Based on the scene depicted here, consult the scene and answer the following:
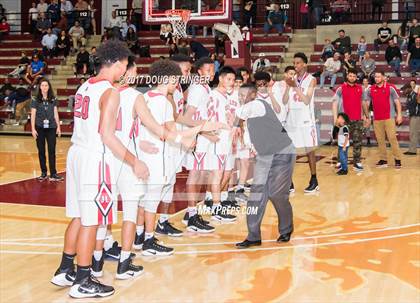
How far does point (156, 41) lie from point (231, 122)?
14291 mm

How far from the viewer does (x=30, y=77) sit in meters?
19.0

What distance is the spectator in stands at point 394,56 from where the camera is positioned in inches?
625

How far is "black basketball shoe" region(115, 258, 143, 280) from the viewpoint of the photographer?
4691 millimetres

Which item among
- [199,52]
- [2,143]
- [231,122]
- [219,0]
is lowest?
[2,143]

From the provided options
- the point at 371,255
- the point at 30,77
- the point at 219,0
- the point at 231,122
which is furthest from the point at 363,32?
the point at 371,255

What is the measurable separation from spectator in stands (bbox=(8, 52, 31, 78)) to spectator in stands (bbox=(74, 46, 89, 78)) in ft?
5.69

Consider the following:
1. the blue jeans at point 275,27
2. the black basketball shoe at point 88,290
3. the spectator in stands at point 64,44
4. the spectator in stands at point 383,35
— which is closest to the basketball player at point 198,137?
→ the black basketball shoe at point 88,290

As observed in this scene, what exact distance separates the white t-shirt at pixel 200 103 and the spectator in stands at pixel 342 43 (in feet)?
36.1

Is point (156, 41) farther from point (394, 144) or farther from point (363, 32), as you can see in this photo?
point (394, 144)

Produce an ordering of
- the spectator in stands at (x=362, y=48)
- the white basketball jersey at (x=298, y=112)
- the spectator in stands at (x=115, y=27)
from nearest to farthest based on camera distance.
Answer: the white basketball jersey at (x=298, y=112) < the spectator in stands at (x=362, y=48) < the spectator in stands at (x=115, y=27)

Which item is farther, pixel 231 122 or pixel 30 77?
pixel 30 77

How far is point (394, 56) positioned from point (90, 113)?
13.5 m

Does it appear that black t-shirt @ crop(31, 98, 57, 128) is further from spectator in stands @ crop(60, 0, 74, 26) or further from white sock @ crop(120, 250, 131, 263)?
spectator in stands @ crop(60, 0, 74, 26)

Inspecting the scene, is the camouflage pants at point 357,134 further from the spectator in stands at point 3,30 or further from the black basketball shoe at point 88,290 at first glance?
the spectator in stands at point 3,30
